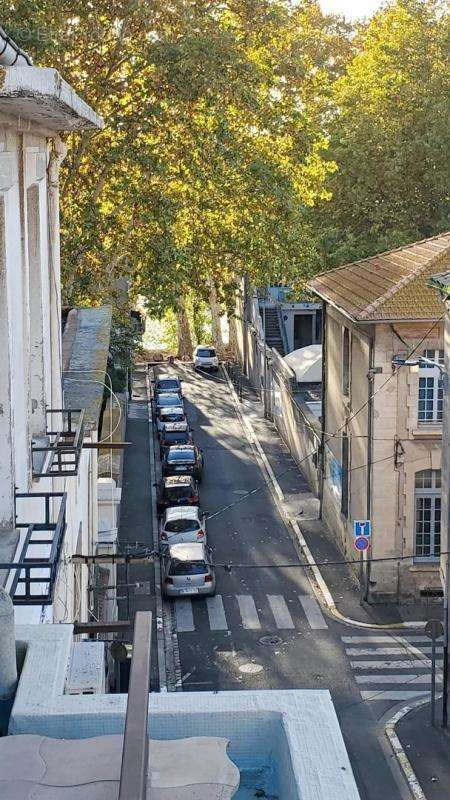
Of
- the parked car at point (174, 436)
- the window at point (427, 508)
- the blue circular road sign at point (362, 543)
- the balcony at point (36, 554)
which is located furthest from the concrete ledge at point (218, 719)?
the parked car at point (174, 436)

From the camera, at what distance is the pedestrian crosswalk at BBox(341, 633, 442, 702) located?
2430 centimetres

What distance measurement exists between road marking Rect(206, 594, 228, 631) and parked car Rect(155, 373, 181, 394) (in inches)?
905

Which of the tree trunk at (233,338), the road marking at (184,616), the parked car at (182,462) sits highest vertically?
the tree trunk at (233,338)

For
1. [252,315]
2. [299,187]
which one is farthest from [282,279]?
[252,315]

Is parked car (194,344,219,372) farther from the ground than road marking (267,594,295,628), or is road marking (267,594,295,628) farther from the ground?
parked car (194,344,219,372)

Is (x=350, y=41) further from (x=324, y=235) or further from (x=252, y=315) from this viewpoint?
(x=324, y=235)

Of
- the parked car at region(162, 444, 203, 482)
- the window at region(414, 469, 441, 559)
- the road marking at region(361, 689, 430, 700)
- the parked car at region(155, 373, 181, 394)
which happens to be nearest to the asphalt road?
the road marking at region(361, 689, 430, 700)

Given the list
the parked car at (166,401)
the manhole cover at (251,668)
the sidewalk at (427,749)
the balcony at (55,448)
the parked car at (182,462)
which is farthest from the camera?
the parked car at (166,401)

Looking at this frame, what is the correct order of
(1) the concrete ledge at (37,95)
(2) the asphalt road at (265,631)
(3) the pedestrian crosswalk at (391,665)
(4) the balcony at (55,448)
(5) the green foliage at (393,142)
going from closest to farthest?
(1) the concrete ledge at (37,95), (4) the balcony at (55,448), (2) the asphalt road at (265,631), (3) the pedestrian crosswalk at (391,665), (5) the green foliage at (393,142)

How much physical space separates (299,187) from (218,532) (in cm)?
1081

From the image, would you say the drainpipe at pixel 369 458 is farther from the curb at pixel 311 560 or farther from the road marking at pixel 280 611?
the road marking at pixel 280 611

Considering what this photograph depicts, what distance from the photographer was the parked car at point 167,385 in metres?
52.2

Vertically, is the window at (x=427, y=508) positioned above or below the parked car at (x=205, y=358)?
below

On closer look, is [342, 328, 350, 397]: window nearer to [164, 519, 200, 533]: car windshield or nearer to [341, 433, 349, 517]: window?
[341, 433, 349, 517]: window
